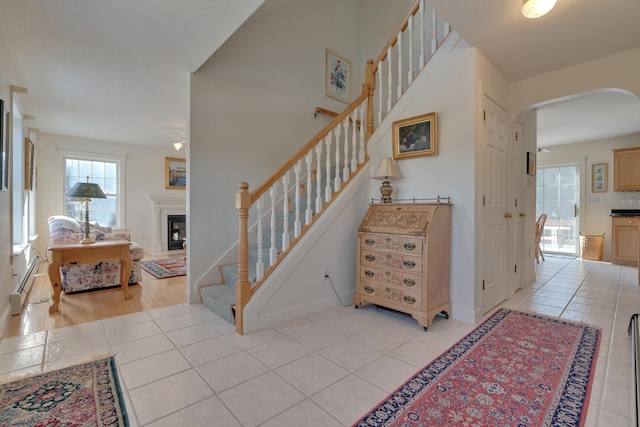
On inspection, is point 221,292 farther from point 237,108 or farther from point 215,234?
point 237,108

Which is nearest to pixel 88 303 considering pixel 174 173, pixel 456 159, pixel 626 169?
pixel 456 159

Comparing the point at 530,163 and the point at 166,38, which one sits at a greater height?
the point at 166,38

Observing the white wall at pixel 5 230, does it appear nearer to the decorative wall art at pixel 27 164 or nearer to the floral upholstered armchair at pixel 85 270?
the floral upholstered armchair at pixel 85 270

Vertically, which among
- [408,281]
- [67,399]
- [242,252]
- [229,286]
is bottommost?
[67,399]

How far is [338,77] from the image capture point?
486 cm

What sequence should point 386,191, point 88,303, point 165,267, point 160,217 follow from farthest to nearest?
point 160,217 → point 165,267 → point 88,303 → point 386,191

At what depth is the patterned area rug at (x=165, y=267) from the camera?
4570 mm

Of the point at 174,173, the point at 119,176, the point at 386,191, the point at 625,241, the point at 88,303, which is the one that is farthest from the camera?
the point at 174,173

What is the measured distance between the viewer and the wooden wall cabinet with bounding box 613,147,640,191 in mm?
5613

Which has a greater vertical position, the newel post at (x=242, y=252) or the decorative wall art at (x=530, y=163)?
the decorative wall art at (x=530, y=163)

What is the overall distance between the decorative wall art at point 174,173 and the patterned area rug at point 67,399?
19.1 ft

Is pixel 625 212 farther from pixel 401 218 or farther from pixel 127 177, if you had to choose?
pixel 127 177

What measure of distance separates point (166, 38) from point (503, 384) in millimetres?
3590

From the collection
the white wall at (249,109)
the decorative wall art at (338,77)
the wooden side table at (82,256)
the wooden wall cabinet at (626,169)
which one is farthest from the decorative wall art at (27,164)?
the wooden wall cabinet at (626,169)
